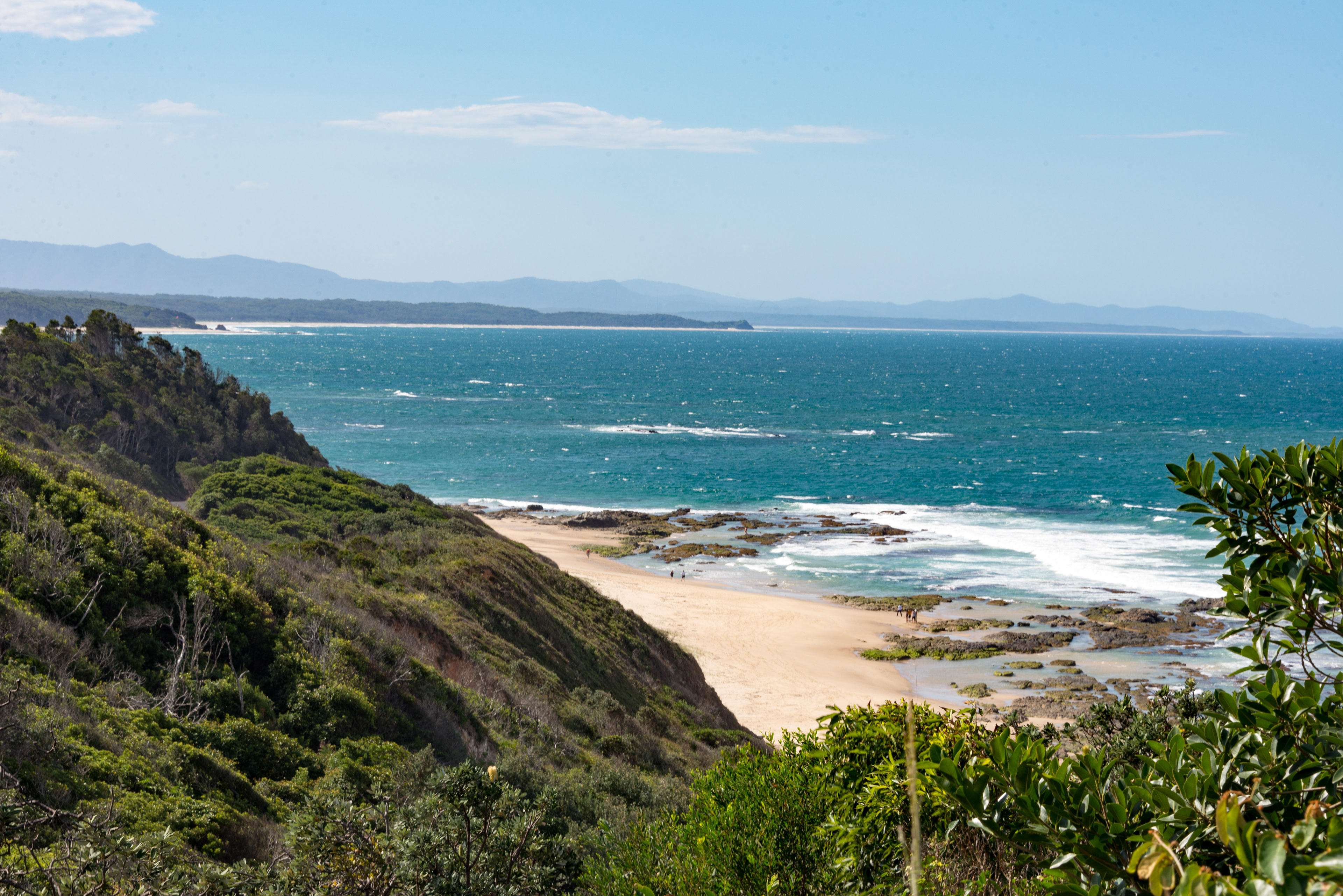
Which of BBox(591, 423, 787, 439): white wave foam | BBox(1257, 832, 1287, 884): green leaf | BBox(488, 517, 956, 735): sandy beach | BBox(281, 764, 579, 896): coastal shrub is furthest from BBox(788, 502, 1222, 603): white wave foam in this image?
BBox(1257, 832, 1287, 884): green leaf

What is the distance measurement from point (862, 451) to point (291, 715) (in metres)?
70.0

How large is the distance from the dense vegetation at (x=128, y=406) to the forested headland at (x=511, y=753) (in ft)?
47.1

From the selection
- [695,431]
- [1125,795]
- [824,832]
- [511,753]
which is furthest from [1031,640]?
[695,431]

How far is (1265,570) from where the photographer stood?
430 cm

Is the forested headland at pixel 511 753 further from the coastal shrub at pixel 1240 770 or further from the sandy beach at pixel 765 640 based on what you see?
the sandy beach at pixel 765 640

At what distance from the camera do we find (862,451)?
256 ft

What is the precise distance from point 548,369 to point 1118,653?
137 metres

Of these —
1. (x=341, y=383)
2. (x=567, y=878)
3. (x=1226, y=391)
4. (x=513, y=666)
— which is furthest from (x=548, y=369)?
(x=567, y=878)

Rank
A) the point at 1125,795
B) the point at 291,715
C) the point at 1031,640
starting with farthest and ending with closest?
the point at 1031,640 < the point at 291,715 < the point at 1125,795

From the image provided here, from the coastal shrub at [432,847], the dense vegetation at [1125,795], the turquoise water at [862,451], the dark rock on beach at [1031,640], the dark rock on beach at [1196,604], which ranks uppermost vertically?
the dense vegetation at [1125,795]

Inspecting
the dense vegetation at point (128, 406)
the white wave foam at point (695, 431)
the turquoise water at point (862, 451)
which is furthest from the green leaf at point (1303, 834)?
the white wave foam at point (695, 431)

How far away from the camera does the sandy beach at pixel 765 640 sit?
28.0 m

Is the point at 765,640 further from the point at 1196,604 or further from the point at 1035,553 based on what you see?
the point at 1035,553

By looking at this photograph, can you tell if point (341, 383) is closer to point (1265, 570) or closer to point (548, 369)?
point (548, 369)
